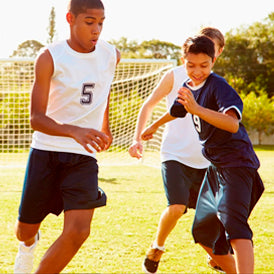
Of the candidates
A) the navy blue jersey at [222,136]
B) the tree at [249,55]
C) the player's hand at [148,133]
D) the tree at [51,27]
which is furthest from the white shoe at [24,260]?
the tree at [51,27]

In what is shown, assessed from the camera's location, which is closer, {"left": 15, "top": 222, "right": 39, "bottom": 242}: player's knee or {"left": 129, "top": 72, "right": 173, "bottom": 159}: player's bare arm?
{"left": 15, "top": 222, "right": 39, "bottom": 242}: player's knee

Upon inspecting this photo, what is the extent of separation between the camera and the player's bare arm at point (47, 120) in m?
2.54

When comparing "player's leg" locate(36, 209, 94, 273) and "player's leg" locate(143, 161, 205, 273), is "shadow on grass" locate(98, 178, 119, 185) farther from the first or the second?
"player's leg" locate(36, 209, 94, 273)

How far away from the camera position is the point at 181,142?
402 centimetres

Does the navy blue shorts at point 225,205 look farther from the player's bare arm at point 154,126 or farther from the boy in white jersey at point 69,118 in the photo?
the boy in white jersey at point 69,118

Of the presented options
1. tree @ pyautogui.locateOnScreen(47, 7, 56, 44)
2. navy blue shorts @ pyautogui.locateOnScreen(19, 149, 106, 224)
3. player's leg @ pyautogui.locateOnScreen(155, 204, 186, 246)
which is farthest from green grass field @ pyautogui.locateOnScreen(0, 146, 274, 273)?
tree @ pyautogui.locateOnScreen(47, 7, 56, 44)

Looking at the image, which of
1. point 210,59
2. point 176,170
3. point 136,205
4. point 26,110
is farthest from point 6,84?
point 210,59

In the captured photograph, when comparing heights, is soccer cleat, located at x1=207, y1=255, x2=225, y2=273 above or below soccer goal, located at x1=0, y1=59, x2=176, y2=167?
above

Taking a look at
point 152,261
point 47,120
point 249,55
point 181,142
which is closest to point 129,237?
point 152,261

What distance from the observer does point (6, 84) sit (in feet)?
39.1

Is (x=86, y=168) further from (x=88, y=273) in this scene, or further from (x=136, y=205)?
(x=136, y=205)

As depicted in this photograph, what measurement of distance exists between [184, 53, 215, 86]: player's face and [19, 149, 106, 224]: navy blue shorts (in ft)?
2.66

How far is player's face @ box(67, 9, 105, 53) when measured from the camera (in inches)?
117

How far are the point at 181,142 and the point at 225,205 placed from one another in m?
1.27
